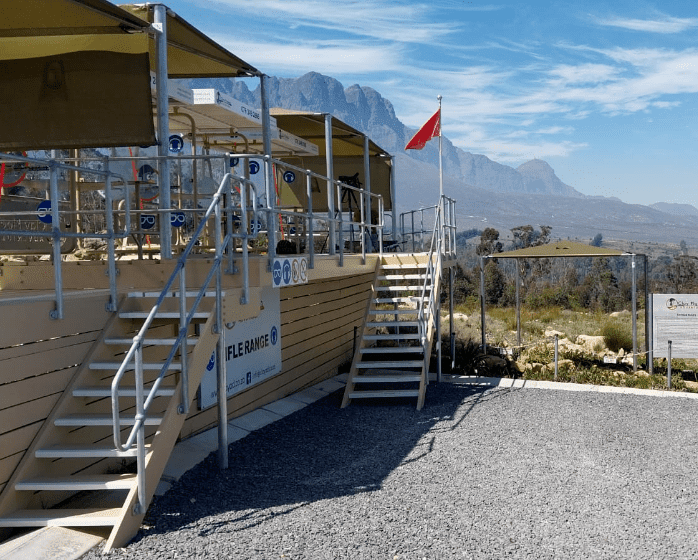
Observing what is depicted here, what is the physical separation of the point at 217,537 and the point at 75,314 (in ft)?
6.94

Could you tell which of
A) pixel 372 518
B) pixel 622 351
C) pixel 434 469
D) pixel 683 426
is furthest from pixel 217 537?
pixel 622 351

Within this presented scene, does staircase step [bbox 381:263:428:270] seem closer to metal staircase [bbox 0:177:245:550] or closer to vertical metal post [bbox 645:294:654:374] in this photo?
vertical metal post [bbox 645:294:654:374]

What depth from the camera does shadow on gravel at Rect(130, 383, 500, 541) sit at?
628 cm

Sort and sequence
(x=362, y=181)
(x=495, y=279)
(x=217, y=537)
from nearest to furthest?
(x=217, y=537) < (x=362, y=181) < (x=495, y=279)

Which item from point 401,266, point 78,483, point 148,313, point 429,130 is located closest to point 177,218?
point 148,313

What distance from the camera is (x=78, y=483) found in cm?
567

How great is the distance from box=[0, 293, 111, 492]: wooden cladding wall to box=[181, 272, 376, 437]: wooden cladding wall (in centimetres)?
236

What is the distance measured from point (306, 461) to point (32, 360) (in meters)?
3.21

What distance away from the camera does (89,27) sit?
6.90m

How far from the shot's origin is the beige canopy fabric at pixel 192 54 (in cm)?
765

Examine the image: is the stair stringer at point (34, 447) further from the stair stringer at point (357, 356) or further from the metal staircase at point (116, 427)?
the stair stringer at point (357, 356)

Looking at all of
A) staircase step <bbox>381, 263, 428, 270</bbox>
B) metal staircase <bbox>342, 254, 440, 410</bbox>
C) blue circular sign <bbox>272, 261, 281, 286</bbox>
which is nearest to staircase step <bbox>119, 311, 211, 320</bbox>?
blue circular sign <bbox>272, 261, 281, 286</bbox>

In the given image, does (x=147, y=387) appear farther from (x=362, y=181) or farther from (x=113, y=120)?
(x=362, y=181)

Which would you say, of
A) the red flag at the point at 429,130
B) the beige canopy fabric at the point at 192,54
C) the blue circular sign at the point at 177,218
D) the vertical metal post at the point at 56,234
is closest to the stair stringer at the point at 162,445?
the vertical metal post at the point at 56,234
